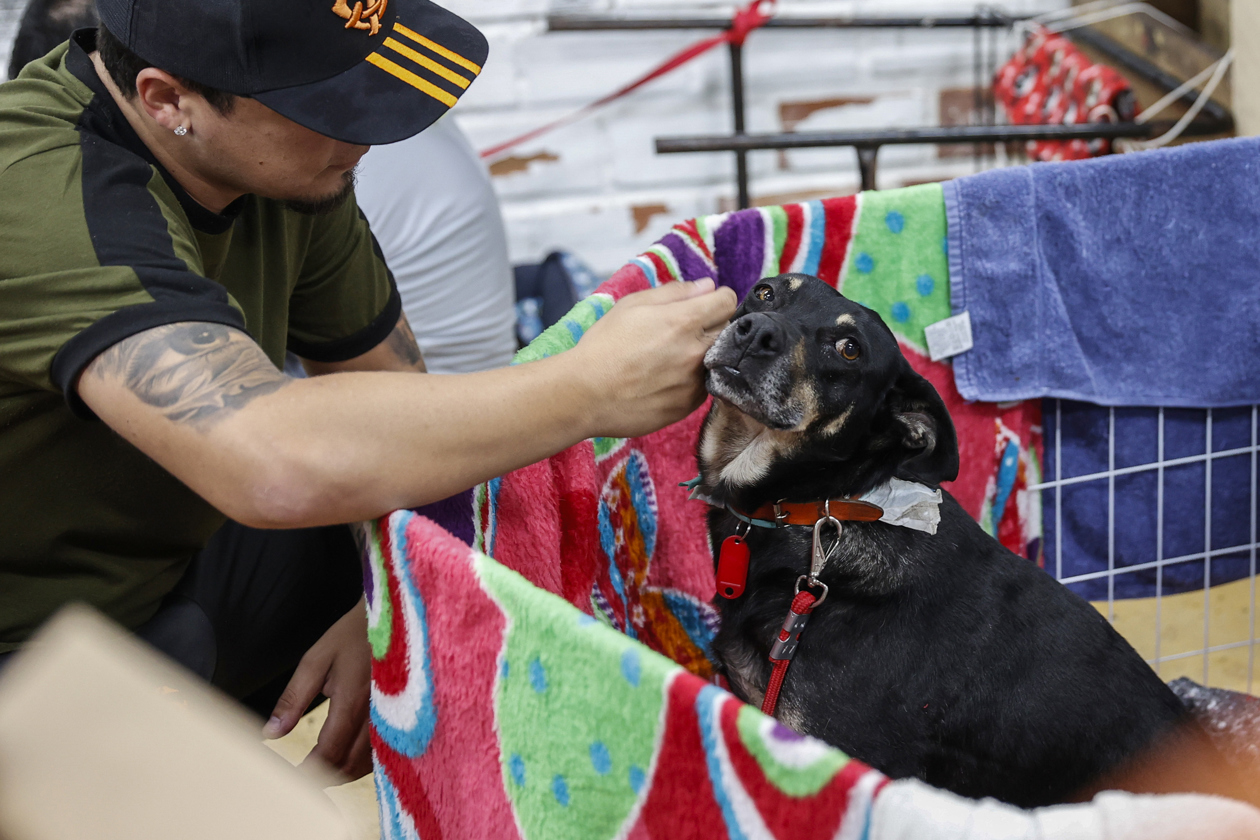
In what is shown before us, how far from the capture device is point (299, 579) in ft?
5.13

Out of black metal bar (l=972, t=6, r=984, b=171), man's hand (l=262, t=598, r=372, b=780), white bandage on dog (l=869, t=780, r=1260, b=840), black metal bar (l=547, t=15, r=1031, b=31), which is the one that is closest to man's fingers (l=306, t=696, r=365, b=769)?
man's hand (l=262, t=598, r=372, b=780)

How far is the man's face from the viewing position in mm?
1038

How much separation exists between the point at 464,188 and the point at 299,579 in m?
0.91

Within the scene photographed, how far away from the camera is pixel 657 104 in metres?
3.15

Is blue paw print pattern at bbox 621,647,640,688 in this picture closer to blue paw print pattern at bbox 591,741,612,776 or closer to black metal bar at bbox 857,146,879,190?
blue paw print pattern at bbox 591,741,612,776

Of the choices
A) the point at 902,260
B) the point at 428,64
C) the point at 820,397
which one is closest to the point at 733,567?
the point at 820,397

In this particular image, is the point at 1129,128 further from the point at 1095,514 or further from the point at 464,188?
the point at 464,188

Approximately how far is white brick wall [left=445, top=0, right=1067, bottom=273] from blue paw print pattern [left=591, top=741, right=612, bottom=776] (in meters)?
2.68

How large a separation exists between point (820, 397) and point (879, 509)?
143mm

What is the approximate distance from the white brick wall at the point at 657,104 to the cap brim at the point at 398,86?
1.93 m

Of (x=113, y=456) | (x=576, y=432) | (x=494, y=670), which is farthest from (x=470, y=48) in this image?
(x=494, y=670)

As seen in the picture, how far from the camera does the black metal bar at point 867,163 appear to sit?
193 cm

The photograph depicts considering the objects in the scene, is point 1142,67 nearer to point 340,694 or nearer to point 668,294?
point 668,294

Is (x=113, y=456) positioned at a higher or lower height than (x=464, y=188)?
lower
